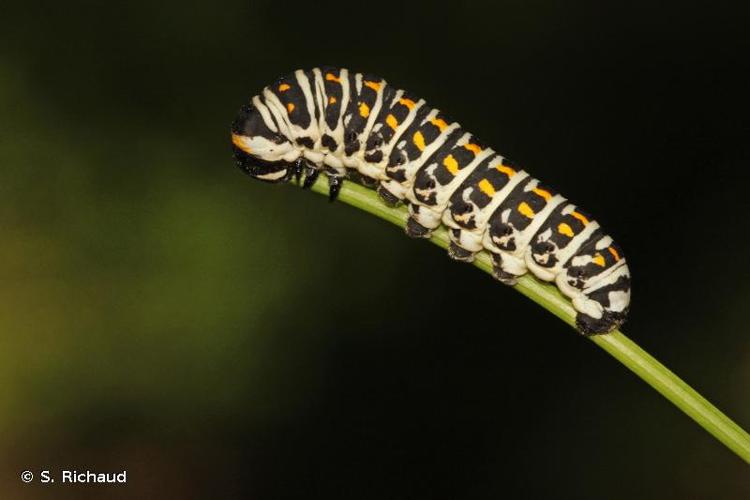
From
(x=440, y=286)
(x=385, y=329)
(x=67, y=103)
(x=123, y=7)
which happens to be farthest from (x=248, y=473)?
(x=123, y=7)

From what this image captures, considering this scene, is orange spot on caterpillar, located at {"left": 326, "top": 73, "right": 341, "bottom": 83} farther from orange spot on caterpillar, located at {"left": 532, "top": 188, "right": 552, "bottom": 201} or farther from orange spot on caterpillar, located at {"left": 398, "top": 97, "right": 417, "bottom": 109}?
orange spot on caterpillar, located at {"left": 532, "top": 188, "right": 552, "bottom": 201}

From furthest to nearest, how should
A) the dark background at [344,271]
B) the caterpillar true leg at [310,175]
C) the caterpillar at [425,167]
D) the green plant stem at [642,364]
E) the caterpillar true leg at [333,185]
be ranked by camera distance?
the dark background at [344,271]
the caterpillar at [425,167]
the caterpillar true leg at [310,175]
the caterpillar true leg at [333,185]
the green plant stem at [642,364]

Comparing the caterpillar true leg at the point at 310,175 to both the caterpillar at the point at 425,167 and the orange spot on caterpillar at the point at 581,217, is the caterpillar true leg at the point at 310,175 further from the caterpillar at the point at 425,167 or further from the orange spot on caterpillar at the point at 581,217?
the orange spot on caterpillar at the point at 581,217

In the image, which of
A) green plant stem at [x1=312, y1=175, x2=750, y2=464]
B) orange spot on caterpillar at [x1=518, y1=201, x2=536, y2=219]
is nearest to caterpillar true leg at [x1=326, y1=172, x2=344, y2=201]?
green plant stem at [x1=312, y1=175, x2=750, y2=464]

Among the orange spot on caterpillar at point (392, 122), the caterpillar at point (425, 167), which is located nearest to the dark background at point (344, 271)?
the caterpillar at point (425, 167)

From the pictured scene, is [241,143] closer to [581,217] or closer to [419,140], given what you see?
[419,140]

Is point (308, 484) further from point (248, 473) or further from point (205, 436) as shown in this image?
point (205, 436)

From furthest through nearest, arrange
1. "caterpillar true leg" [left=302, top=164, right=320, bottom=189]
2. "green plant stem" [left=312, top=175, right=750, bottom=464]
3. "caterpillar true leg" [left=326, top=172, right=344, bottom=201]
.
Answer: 1. "caterpillar true leg" [left=302, top=164, right=320, bottom=189]
2. "caterpillar true leg" [left=326, top=172, right=344, bottom=201]
3. "green plant stem" [left=312, top=175, right=750, bottom=464]
